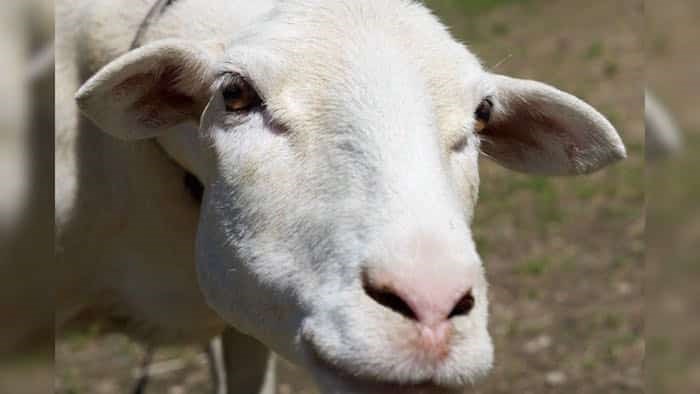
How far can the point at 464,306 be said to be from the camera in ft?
7.07

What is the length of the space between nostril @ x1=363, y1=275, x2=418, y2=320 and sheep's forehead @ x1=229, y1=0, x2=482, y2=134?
51 cm

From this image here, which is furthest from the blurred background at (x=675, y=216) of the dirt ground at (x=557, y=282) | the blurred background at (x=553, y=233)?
the dirt ground at (x=557, y=282)

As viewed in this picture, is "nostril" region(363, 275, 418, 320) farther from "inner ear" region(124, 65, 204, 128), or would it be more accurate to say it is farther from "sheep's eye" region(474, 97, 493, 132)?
"inner ear" region(124, 65, 204, 128)

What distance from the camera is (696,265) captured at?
3.69ft

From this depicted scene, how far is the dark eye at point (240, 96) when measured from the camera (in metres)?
2.69

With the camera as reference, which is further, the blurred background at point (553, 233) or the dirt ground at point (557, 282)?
the dirt ground at point (557, 282)

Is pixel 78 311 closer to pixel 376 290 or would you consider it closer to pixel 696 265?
pixel 376 290

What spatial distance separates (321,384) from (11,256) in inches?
45.9

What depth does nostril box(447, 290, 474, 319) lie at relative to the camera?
212 centimetres

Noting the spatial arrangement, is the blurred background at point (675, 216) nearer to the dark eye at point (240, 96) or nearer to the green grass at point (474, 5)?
the dark eye at point (240, 96)

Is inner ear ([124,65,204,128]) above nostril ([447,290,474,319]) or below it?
below

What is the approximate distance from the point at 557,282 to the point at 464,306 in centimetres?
506

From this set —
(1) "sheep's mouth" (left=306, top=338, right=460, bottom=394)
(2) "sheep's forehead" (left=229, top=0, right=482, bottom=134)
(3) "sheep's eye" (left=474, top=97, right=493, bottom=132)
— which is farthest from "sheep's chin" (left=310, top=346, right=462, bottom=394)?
(3) "sheep's eye" (left=474, top=97, right=493, bottom=132)

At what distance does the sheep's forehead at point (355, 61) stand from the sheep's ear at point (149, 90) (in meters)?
0.17
